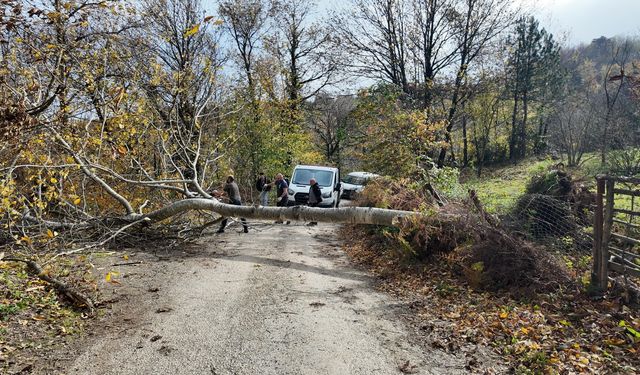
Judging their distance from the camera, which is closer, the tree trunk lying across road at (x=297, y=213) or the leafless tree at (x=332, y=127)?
the tree trunk lying across road at (x=297, y=213)

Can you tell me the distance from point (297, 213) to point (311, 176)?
25.4 ft

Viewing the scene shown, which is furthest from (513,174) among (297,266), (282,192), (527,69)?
(297,266)

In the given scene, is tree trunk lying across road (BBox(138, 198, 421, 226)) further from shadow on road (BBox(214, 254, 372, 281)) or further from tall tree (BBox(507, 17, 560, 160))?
tall tree (BBox(507, 17, 560, 160))

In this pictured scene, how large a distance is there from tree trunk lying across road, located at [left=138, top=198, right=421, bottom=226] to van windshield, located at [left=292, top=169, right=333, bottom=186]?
7052mm

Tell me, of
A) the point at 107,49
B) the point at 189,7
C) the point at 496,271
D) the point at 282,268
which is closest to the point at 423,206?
the point at 496,271

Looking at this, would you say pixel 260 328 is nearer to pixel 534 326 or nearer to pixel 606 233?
pixel 534 326

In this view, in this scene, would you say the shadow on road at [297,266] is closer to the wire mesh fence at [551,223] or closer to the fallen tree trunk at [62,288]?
the wire mesh fence at [551,223]

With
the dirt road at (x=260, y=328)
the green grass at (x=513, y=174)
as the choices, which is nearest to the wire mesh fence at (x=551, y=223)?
the dirt road at (x=260, y=328)

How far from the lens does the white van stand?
16828mm

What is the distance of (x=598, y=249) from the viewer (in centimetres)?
626

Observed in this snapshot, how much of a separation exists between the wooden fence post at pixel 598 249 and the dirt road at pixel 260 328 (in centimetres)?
292

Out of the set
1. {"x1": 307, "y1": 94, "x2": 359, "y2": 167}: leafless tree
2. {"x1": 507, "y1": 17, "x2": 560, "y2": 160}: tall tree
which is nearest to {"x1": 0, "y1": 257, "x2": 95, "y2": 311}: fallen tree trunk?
{"x1": 307, "y1": 94, "x2": 359, "y2": 167}: leafless tree

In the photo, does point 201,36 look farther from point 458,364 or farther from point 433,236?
point 458,364

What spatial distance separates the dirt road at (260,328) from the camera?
460cm
